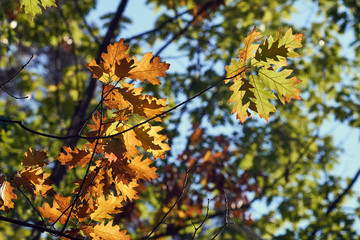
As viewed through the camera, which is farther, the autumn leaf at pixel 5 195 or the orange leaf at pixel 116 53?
the autumn leaf at pixel 5 195

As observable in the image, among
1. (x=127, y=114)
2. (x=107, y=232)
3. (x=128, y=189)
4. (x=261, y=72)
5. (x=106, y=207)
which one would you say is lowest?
(x=107, y=232)

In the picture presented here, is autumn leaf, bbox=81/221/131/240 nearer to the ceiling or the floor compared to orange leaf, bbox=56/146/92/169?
nearer to the floor

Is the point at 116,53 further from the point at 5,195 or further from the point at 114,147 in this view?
the point at 5,195

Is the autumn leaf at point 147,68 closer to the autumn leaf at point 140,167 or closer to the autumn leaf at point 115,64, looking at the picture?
the autumn leaf at point 115,64

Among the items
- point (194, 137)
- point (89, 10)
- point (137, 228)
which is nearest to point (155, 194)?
point (137, 228)

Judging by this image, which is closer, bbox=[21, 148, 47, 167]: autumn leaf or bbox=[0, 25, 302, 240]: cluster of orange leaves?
bbox=[0, 25, 302, 240]: cluster of orange leaves

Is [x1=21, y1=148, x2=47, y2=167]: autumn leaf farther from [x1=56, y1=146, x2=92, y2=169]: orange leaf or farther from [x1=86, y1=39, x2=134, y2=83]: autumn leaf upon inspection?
[x1=86, y1=39, x2=134, y2=83]: autumn leaf

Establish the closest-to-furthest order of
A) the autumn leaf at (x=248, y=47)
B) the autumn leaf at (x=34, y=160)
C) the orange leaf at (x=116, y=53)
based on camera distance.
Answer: the orange leaf at (x=116, y=53), the autumn leaf at (x=248, y=47), the autumn leaf at (x=34, y=160)

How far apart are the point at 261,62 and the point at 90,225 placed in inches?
46.9

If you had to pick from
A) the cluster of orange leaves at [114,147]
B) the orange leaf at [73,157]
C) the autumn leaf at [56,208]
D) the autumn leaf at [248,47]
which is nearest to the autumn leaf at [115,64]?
the cluster of orange leaves at [114,147]

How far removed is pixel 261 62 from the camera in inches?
63.9

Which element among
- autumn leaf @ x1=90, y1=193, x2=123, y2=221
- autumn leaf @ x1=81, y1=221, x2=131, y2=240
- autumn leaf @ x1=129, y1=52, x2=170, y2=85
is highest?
autumn leaf @ x1=129, y1=52, x2=170, y2=85

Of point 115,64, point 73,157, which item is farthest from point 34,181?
point 115,64

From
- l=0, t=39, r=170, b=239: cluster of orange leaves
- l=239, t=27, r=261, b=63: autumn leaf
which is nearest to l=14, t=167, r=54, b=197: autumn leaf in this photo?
l=0, t=39, r=170, b=239: cluster of orange leaves
